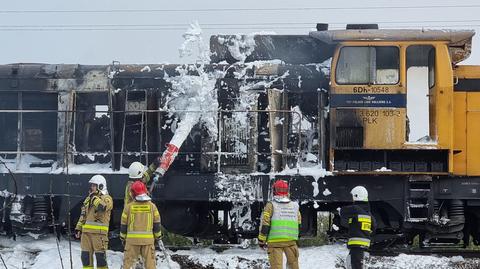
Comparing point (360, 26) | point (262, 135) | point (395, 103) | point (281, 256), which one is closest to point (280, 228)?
point (281, 256)

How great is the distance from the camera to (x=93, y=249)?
9.98 m

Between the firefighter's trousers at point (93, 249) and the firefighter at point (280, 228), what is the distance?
8.12 feet

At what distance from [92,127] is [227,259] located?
372cm

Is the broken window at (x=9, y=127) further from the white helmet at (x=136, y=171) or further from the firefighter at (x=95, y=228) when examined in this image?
the firefighter at (x=95, y=228)

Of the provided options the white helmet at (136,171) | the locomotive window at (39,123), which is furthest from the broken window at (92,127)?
the white helmet at (136,171)

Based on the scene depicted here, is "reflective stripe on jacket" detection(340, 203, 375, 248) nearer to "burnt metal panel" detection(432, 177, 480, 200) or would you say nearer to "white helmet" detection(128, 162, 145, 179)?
"burnt metal panel" detection(432, 177, 480, 200)

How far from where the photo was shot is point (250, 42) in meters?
12.1

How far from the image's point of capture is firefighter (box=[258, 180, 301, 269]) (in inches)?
376

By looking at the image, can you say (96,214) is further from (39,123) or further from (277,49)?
(277,49)

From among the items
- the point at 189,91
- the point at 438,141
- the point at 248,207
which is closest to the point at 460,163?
the point at 438,141

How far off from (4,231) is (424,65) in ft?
28.1

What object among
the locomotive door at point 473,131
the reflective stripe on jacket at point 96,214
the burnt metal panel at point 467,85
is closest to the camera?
the reflective stripe on jacket at point 96,214

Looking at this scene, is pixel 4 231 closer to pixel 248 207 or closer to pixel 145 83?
pixel 145 83

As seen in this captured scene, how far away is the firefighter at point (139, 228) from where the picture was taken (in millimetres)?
9359
